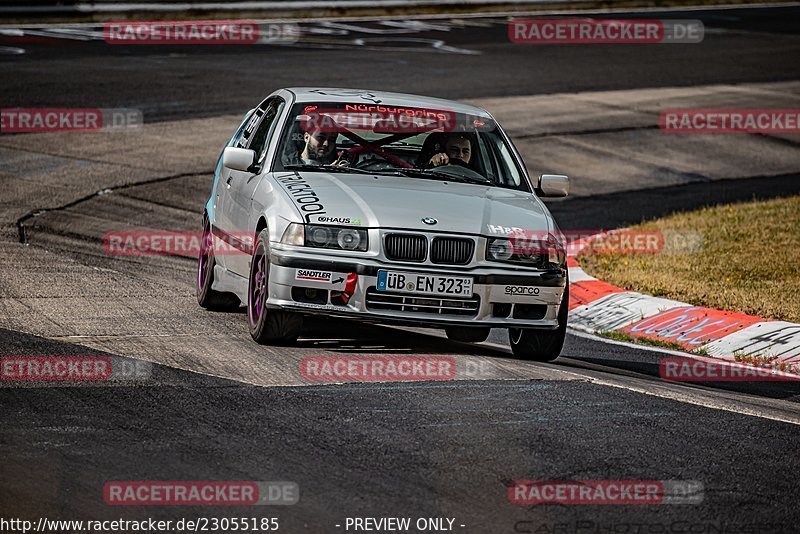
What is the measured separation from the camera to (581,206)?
1712cm

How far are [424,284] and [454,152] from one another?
5.69ft

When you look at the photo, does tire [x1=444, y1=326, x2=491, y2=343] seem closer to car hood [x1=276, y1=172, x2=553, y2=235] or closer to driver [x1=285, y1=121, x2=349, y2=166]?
car hood [x1=276, y1=172, x2=553, y2=235]

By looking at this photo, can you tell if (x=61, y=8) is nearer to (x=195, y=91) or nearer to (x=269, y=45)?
(x=269, y=45)

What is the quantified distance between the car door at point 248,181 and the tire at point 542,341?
→ 1.82m

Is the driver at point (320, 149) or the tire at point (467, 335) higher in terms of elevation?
the driver at point (320, 149)

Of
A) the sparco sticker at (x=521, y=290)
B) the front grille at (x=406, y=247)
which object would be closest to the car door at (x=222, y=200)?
the front grille at (x=406, y=247)

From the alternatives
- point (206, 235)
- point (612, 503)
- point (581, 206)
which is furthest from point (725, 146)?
point (612, 503)

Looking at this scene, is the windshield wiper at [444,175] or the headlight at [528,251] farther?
the windshield wiper at [444,175]

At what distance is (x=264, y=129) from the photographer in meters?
Answer: 10.1

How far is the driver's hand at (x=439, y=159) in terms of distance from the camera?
31.9 ft

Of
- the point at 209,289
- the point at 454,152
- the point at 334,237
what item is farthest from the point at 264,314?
the point at 454,152

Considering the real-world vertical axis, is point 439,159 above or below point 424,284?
above

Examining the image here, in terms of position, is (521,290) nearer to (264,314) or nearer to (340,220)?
(340,220)

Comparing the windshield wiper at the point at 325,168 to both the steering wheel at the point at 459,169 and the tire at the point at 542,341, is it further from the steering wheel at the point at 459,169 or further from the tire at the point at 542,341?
the tire at the point at 542,341
